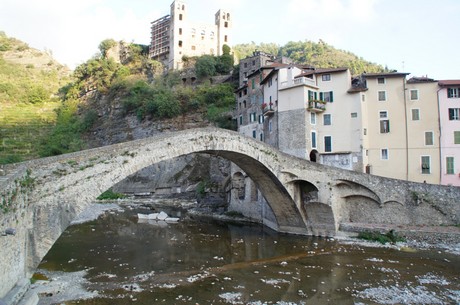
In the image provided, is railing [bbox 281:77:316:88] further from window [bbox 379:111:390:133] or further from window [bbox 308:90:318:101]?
window [bbox 379:111:390:133]

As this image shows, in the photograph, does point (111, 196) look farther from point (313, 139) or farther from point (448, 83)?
point (448, 83)

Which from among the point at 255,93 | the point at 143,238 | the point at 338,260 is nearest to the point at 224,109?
the point at 255,93

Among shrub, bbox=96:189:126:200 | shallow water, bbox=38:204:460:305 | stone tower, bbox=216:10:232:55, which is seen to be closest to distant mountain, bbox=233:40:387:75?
stone tower, bbox=216:10:232:55

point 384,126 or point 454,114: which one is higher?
point 454,114

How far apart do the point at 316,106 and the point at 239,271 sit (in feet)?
50.3

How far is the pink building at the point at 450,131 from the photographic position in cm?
2302

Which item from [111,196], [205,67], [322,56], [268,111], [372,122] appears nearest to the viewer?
[372,122]

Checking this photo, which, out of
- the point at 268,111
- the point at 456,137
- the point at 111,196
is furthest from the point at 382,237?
the point at 111,196

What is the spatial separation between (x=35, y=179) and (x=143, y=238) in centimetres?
1085

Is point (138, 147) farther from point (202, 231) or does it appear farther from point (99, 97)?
point (99, 97)

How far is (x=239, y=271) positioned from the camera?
1383 cm

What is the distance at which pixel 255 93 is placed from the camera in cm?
3334

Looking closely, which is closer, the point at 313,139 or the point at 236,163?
the point at 236,163

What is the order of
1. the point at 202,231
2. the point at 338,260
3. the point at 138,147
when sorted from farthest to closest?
the point at 202,231 → the point at 338,260 → the point at 138,147
